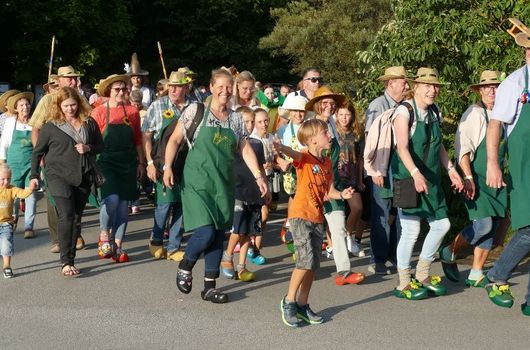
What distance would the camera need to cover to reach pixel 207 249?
7809 mm

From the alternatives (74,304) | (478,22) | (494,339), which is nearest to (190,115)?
(74,304)

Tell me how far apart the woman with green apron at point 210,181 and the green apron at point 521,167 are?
6.41ft

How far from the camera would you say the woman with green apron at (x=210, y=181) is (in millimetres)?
7699

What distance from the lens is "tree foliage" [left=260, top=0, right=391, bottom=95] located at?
29297 millimetres

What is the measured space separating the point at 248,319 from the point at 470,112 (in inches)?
107

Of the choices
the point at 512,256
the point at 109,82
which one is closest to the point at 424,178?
the point at 512,256

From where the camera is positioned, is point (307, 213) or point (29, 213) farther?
point (29, 213)

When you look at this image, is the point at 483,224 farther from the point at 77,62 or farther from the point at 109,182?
the point at 77,62

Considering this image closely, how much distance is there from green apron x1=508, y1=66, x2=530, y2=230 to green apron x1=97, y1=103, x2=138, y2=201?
4399 mm

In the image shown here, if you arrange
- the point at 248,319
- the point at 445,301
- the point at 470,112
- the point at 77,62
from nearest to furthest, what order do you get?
the point at 248,319 < the point at 445,301 < the point at 470,112 < the point at 77,62

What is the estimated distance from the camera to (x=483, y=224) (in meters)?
8.11

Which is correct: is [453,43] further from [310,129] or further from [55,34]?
[55,34]

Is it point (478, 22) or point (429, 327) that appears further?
point (478, 22)

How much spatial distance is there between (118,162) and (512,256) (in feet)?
14.9
